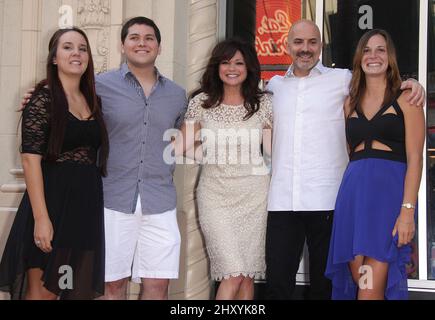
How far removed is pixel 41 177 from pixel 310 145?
1730 millimetres

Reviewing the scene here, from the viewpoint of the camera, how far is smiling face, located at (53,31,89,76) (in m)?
3.53

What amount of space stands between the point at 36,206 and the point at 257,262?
4.86 feet

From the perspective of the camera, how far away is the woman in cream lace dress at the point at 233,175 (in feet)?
12.7

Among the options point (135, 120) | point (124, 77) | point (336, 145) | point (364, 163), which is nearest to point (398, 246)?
point (364, 163)

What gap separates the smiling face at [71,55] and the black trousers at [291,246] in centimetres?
157

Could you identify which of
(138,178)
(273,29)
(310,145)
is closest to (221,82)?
(310,145)

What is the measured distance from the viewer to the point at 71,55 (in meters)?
3.54

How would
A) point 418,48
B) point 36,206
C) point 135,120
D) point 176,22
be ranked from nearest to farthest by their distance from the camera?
point 36,206
point 135,120
point 176,22
point 418,48

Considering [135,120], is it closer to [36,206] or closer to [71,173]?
[71,173]

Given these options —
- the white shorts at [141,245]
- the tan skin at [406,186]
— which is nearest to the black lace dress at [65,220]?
the white shorts at [141,245]

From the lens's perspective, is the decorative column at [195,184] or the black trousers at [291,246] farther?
the decorative column at [195,184]

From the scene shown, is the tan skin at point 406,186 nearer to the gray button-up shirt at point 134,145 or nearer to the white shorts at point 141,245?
the white shorts at point 141,245

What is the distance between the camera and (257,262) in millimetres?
3914

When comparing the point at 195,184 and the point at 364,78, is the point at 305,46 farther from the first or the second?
the point at 195,184
